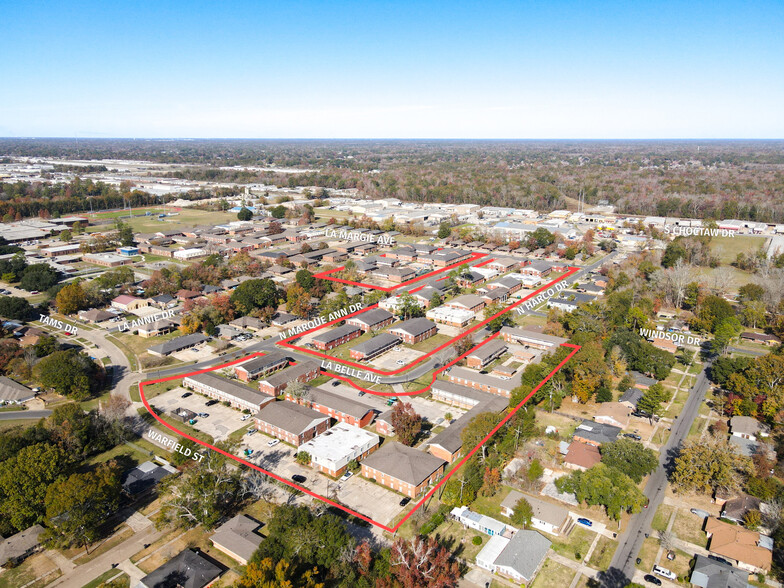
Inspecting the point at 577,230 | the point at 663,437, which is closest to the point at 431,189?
the point at 577,230

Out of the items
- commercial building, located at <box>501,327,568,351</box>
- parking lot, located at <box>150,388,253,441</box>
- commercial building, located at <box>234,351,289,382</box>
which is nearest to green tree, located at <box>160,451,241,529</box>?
parking lot, located at <box>150,388,253,441</box>

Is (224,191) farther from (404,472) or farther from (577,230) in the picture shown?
(404,472)

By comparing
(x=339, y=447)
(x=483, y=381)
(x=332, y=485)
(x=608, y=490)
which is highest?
(x=608, y=490)

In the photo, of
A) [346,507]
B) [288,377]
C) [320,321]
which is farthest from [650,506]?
[320,321]

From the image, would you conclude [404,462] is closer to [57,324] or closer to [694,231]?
[57,324]

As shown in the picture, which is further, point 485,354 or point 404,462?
point 485,354

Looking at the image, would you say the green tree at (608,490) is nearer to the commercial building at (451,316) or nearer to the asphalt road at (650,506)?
the asphalt road at (650,506)

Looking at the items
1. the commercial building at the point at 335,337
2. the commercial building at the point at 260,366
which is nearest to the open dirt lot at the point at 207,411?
the commercial building at the point at 260,366
